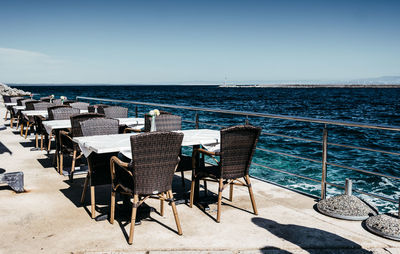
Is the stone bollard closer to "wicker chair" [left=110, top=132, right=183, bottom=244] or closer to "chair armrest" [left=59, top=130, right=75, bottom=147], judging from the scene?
"chair armrest" [left=59, top=130, right=75, bottom=147]

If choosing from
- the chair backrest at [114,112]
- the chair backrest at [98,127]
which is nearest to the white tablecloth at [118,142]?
the chair backrest at [98,127]

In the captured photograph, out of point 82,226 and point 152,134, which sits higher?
point 152,134

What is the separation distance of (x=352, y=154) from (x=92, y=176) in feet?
36.9

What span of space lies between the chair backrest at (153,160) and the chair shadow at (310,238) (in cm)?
103

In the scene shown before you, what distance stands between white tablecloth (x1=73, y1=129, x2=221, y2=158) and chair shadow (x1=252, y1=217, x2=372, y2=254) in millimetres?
993

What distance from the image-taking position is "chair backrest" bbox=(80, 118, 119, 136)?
4078 millimetres

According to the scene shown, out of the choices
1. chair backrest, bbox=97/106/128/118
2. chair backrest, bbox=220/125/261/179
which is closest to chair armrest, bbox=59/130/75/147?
chair backrest, bbox=97/106/128/118

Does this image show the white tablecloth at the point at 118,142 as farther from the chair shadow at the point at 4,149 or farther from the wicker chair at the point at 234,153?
the chair shadow at the point at 4,149

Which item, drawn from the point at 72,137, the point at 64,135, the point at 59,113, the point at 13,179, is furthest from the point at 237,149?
the point at 59,113

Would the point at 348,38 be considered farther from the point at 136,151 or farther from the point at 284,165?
the point at 136,151

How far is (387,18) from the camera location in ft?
121

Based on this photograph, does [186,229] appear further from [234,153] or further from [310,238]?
[310,238]

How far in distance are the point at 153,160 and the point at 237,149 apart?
0.90 metres

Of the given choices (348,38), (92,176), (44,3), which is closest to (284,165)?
(92,176)
